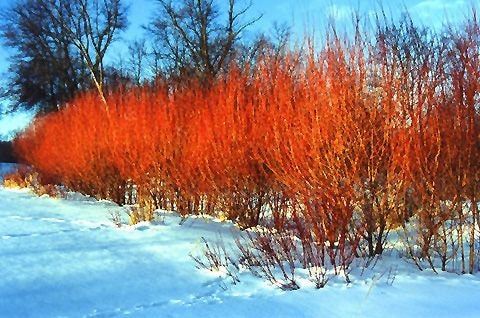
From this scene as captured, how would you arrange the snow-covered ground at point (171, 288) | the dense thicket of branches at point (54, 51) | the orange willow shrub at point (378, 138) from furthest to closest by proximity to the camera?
the dense thicket of branches at point (54, 51) → the orange willow shrub at point (378, 138) → the snow-covered ground at point (171, 288)

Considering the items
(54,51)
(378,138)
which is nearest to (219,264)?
(378,138)

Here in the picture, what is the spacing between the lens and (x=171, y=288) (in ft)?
14.0

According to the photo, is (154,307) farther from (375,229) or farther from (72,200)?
(72,200)

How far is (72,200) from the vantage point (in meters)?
11.1

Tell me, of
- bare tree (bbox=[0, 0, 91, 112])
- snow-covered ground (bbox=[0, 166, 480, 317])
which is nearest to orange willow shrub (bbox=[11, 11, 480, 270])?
snow-covered ground (bbox=[0, 166, 480, 317])

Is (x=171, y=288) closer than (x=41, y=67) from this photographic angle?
Yes

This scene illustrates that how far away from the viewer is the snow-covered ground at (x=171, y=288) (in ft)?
12.0

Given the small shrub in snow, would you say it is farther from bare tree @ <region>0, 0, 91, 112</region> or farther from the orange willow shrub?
bare tree @ <region>0, 0, 91, 112</region>

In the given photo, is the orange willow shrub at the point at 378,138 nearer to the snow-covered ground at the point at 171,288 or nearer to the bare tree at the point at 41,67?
the snow-covered ground at the point at 171,288

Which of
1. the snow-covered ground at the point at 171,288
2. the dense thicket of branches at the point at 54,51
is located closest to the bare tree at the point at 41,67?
the dense thicket of branches at the point at 54,51

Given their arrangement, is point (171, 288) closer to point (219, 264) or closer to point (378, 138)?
point (219, 264)

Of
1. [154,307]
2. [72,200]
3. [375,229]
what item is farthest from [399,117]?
[72,200]

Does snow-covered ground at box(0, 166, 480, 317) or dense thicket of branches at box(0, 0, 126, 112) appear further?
dense thicket of branches at box(0, 0, 126, 112)

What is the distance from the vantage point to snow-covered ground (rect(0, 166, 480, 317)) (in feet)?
12.0
